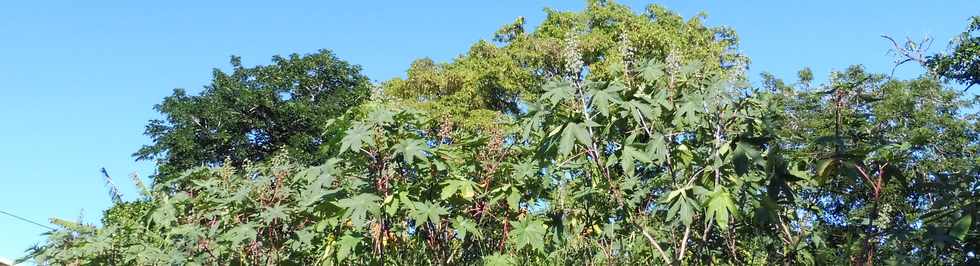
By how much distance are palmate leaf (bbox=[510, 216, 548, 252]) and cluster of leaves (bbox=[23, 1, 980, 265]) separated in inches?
0.4

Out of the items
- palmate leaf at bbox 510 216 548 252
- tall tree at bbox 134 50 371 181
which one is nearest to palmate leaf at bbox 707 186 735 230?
palmate leaf at bbox 510 216 548 252

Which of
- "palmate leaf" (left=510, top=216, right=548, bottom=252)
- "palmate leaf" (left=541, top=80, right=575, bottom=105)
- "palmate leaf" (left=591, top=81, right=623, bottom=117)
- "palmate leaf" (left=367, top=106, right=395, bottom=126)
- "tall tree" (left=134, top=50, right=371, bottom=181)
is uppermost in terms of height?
"tall tree" (left=134, top=50, right=371, bottom=181)

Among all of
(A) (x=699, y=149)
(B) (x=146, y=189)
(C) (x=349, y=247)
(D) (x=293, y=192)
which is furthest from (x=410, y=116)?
(B) (x=146, y=189)

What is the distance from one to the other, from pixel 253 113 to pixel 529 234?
2337cm

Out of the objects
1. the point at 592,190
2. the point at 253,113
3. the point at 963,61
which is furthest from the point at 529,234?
the point at 253,113

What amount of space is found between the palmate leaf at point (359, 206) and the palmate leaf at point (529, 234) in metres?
0.66

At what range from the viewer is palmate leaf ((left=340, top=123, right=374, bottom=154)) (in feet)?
12.3

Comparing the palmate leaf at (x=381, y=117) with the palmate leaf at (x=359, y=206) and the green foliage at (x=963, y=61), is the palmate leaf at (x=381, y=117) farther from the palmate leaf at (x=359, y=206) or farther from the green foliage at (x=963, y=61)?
the green foliage at (x=963, y=61)

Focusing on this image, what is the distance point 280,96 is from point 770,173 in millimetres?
24749

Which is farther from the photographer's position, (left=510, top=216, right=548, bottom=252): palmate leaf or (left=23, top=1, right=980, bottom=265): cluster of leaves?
(left=510, top=216, right=548, bottom=252): palmate leaf

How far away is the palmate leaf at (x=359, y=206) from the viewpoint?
12.3 ft

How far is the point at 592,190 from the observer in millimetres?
3738

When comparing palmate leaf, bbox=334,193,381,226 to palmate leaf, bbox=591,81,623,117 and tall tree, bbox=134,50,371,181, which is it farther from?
tall tree, bbox=134,50,371,181

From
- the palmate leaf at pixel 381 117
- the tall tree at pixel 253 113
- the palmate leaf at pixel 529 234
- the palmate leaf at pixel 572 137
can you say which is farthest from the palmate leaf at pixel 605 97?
the tall tree at pixel 253 113
